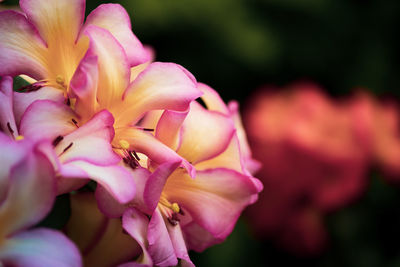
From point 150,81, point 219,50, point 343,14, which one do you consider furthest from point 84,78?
point 343,14

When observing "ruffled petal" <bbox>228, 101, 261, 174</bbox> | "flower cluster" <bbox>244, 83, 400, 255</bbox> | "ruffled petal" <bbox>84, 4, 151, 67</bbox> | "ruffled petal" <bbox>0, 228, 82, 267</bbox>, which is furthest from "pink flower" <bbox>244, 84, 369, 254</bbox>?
"ruffled petal" <bbox>0, 228, 82, 267</bbox>

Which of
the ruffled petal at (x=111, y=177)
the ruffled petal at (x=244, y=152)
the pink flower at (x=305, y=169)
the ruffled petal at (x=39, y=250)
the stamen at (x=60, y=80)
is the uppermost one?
the stamen at (x=60, y=80)

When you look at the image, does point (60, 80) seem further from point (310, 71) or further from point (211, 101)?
point (310, 71)

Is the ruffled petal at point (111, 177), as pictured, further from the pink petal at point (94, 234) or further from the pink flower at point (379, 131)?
the pink flower at point (379, 131)

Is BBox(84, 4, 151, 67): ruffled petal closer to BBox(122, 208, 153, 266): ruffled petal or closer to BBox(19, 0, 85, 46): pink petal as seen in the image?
BBox(19, 0, 85, 46): pink petal

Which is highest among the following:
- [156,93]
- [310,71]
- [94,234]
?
[156,93]

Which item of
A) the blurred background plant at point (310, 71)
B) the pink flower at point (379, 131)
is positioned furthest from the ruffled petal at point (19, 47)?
the pink flower at point (379, 131)

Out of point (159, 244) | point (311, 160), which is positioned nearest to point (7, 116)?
point (159, 244)
